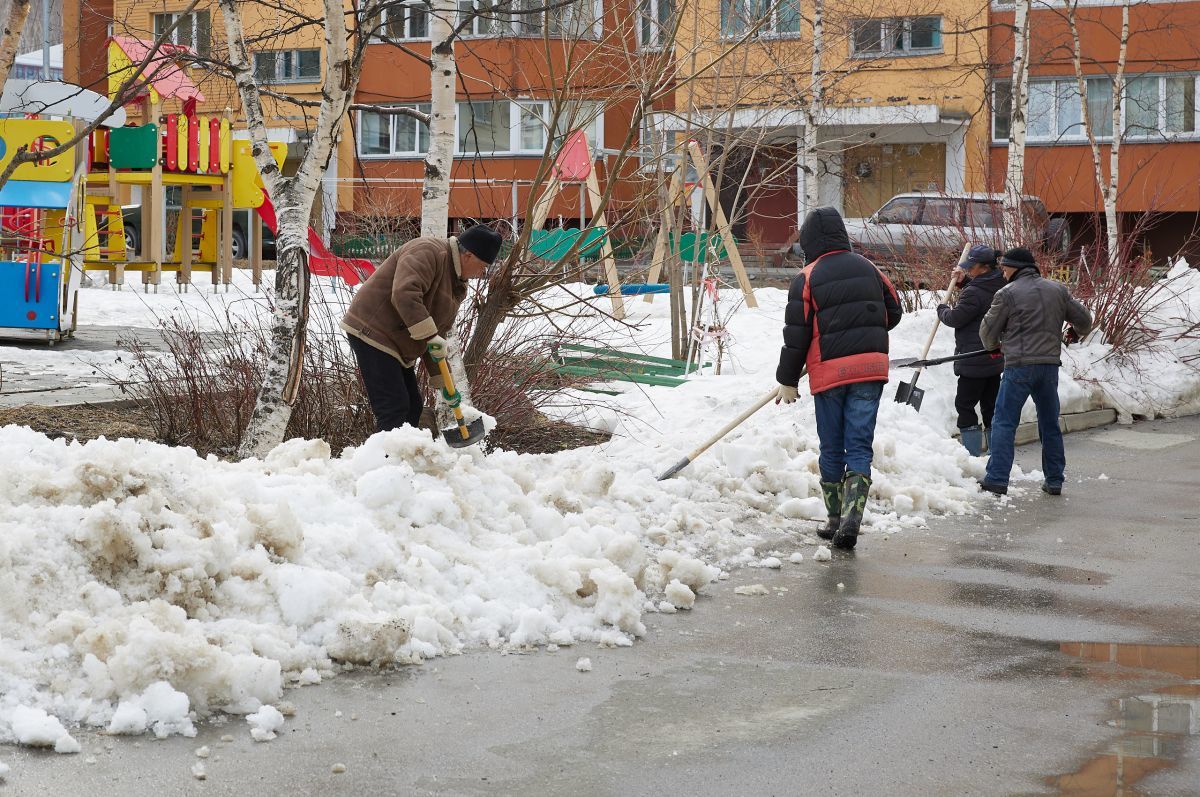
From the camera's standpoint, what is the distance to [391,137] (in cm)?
3466

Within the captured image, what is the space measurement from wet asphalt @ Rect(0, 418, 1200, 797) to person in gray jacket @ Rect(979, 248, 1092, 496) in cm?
249

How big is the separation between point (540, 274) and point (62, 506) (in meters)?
4.40

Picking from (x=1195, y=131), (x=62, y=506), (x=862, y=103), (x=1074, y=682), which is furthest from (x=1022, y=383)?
(x=1195, y=131)

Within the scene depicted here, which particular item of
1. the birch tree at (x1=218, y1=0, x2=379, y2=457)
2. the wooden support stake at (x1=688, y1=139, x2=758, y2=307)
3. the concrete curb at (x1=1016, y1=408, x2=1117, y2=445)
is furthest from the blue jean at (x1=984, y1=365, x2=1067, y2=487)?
the birch tree at (x1=218, y1=0, x2=379, y2=457)

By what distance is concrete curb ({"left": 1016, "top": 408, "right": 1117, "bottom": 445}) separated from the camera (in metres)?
11.8

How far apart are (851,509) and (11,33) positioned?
198 inches

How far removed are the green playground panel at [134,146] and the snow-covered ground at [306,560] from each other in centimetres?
1388

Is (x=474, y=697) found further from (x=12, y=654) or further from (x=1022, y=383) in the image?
(x=1022, y=383)

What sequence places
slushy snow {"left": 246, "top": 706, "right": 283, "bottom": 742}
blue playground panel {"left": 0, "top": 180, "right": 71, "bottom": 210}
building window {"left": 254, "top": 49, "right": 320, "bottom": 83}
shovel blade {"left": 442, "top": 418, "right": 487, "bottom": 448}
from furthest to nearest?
building window {"left": 254, "top": 49, "right": 320, "bottom": 83} → blue playground panel {"left": 0, "top": 180, "right": 71, "bottom": 210} → shovel blade {"left": 442, "top": 418, "right": 487, "bottom": 448} → slushy snow {"left": 246, "top": 706, "right": 283, "bottom": 742}

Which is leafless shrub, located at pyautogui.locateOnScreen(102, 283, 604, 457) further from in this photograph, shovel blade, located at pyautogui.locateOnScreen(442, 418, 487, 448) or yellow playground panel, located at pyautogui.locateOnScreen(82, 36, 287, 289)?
yellow playground panel, located at pyautogui.locateOnScreen(82, 36, 287, 289)

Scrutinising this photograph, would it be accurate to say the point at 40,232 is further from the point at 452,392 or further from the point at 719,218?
the point at 452,392

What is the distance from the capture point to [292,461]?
6.52 metres

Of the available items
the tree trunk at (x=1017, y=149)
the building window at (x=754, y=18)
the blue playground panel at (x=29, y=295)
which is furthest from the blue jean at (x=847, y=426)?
the blue playground panel at (x=29, y=295)

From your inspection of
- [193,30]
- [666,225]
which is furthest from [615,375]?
[193,30]
